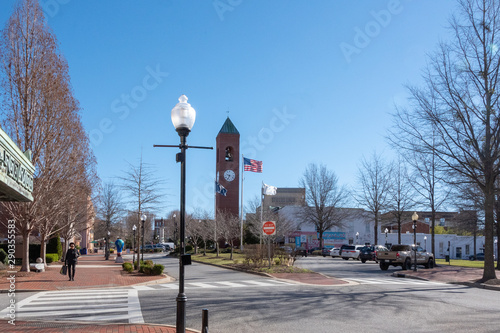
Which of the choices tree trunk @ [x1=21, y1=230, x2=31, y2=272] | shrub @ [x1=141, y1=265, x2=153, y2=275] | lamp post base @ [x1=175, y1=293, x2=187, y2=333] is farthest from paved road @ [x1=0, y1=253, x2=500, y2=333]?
tree trunk @ [x1=21, y1=230, x2=31, y2=272]

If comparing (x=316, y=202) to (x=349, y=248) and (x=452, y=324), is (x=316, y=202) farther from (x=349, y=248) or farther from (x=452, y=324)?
(x=452, y=324)

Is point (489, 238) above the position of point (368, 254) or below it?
above

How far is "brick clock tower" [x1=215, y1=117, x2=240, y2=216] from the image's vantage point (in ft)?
213

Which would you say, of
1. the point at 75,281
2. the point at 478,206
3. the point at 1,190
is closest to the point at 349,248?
the point at 478,206

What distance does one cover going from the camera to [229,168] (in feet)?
215

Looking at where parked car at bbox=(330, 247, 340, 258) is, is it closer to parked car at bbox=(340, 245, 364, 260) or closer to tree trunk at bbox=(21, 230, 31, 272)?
parked car at bbox=(340, 245, 364, 260)

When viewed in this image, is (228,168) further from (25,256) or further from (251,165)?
(25,256)

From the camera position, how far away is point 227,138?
65812 mm

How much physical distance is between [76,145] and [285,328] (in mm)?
21109

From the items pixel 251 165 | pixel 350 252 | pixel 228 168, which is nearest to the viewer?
pixel 251 165

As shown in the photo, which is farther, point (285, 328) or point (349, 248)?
point (349, 248)

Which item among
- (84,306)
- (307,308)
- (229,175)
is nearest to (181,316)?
(307,308)

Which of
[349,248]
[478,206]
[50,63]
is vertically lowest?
[349,248]

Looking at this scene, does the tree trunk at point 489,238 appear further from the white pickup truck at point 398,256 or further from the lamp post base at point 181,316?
the lamp post base at point 181,316
